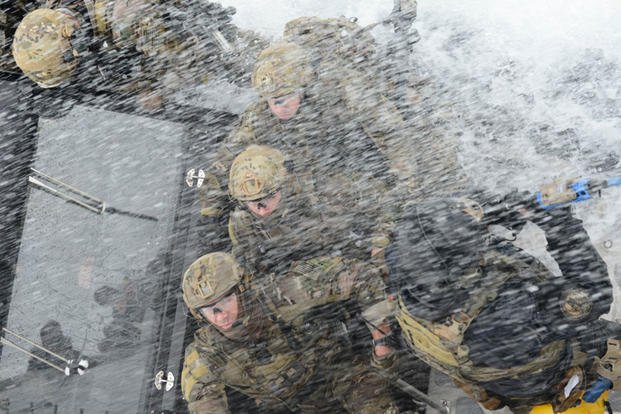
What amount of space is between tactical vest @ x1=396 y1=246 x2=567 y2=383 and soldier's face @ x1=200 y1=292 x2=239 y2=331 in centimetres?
87

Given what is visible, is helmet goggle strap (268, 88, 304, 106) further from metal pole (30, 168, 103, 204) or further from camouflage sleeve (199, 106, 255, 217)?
metal pole (30, 168, 103, 204)

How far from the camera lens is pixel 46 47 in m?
4.28

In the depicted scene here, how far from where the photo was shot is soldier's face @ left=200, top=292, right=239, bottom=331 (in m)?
3.48

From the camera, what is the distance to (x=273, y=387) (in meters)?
3.60

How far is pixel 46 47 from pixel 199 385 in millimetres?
2337

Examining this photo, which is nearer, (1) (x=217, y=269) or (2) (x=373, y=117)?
(1) (x=217, y=269)

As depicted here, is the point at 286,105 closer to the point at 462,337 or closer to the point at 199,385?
the point at 199,385

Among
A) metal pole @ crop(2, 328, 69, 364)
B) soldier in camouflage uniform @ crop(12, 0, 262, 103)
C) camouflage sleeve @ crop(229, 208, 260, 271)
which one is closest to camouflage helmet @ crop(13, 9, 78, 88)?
soldier in camouflage uniform @ crop(12, 0, 262, 103)

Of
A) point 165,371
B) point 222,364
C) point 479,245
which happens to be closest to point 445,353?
point 479,245

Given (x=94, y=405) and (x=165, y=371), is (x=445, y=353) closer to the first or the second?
(x=165, y=371)

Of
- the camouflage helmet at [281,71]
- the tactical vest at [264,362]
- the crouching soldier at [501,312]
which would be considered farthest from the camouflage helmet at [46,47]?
the crouching soldier at [501,312]

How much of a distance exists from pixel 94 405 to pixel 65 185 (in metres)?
1.18

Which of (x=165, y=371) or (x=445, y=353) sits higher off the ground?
(x=445, y=353)

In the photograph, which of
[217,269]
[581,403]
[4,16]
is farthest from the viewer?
[4,16]
